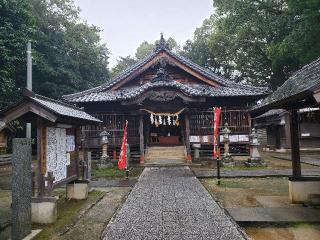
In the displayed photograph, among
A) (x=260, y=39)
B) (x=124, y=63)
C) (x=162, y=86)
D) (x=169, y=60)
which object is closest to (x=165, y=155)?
(x=162, y=86)

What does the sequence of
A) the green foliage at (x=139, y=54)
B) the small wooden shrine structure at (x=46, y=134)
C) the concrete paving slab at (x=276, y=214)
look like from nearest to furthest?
the concrete paving slab at (x=276, y=214), the small wooden shrine structure at (x=46, y=134), the green foliage at (x=139, y=54)

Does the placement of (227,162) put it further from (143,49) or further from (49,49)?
(143,49)

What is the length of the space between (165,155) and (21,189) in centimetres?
1365

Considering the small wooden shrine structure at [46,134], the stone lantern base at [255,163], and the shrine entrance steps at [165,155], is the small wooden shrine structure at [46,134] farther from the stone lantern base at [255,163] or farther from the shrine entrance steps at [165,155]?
the stone lantern base at [255,163]

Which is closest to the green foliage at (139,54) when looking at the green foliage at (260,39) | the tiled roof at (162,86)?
the green foliage at (260,39)

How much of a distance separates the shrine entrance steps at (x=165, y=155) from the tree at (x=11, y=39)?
1041 centimetres

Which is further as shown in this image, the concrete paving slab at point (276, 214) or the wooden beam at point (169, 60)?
the wooden beam at point (169, 60)

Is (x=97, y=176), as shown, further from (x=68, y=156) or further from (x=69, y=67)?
(x=69, y=67)

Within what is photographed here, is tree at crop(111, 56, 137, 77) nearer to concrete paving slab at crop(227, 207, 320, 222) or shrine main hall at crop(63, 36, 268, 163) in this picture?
shrine main hall at crop(63, 36, 268, 163)

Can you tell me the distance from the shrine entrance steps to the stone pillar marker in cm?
1170

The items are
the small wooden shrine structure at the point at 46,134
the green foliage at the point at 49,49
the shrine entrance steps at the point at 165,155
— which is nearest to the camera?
the small wooden shrine structure at the point at 46,134

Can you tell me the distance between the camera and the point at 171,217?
6547mm

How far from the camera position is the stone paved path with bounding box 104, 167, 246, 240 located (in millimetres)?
5434

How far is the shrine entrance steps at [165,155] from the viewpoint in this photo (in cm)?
1758
